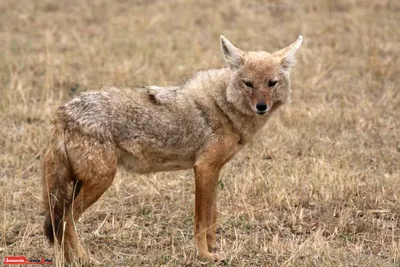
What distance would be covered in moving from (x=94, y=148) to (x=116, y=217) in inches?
56.5

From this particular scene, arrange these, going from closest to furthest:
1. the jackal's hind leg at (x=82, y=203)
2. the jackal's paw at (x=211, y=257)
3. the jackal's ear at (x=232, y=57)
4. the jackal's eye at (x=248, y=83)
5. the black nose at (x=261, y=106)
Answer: the jackal's hind leg at (x=82, y=203)
the jackal's paw at (x=211, y=257)
the black nose at (x=261, y=106)
the jackal's eye at (x=248, y=83)
the jackal's ear at (x=232, y=57)

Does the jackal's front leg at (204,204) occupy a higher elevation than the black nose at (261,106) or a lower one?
lower

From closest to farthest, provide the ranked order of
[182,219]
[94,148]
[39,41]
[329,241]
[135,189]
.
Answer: [94,148], [329,241], [182,219], [135,189], [39,41]

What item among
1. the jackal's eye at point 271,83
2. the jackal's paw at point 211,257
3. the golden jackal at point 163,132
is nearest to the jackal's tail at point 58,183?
the golden jackal at point 163,132

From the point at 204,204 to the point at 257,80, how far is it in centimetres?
114

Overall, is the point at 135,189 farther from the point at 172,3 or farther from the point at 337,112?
the point at 172,3

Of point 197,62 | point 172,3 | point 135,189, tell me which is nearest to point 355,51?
point 197,62

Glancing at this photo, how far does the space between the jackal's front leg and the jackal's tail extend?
1.00m

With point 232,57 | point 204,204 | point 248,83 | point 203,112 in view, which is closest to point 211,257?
point 204,204

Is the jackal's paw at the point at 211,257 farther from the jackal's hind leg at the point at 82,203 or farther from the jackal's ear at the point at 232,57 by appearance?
the jackal's ear at the point at 232,57

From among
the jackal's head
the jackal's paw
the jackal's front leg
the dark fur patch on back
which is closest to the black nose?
the jackal's head

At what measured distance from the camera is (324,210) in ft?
23.0

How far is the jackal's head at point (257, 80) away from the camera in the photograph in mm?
6195

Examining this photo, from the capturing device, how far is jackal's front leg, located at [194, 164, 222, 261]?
19.6ft
